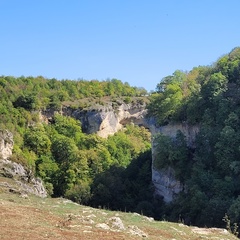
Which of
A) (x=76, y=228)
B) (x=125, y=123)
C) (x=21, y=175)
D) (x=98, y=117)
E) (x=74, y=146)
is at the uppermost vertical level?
(x=125, y=123)

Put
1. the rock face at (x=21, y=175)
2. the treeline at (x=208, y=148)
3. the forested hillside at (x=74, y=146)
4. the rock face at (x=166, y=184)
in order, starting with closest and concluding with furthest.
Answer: the treeline at (x=208, y=148) → the rock face at (x=21, y=175) → the rock face at (x=166, y=184) → the forested hillside at (x=74, y=146)

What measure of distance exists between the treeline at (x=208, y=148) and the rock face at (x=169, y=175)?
23.6 inches

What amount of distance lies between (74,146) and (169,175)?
22.6m

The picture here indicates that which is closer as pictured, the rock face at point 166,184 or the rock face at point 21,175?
the rock face at point 21,175

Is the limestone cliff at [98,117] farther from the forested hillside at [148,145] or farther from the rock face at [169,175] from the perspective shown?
the rock face at [169,175]

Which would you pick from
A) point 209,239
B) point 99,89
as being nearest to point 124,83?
point 99,89

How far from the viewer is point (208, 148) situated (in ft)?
144

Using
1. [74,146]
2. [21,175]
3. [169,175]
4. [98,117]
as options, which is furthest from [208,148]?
[98,117]

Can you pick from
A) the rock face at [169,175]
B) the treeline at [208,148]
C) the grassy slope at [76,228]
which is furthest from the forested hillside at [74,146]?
the grassy slope at [76,228]

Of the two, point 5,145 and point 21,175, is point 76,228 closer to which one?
point 21,175

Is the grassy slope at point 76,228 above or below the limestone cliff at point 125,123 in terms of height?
below

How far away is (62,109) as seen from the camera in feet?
266

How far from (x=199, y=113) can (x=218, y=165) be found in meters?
6.58

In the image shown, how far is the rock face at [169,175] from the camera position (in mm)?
46969
